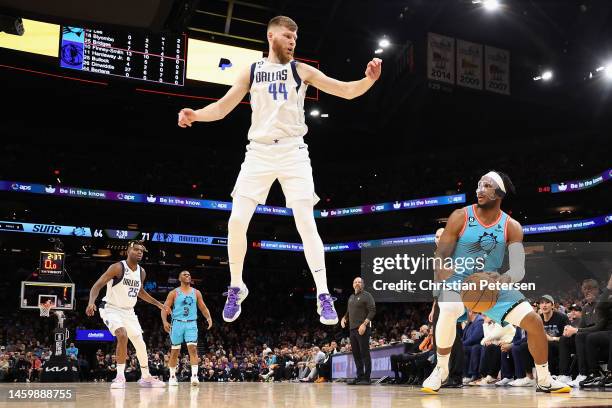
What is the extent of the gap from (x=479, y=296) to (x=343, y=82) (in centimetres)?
234

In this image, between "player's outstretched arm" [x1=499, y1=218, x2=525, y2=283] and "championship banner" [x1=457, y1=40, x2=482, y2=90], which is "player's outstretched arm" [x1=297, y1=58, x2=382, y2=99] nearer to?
"player's outstretched arm" [x1=499, y1=218, x2=525, y2=283]

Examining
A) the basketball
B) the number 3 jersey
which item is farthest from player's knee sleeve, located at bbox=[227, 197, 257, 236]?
the number 3 jersey

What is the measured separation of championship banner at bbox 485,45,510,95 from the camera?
25234 mm

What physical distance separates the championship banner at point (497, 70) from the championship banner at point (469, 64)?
36cm

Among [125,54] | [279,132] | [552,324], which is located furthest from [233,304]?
[125,54]

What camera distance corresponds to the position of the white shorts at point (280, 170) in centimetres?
532

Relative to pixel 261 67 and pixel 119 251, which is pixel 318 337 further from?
pixel 261 67

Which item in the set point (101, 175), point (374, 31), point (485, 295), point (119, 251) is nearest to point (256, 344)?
point (119, 251)

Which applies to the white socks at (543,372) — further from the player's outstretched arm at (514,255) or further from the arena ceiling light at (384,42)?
the arena ceiling light at (384,42)

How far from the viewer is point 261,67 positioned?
17.8 ft

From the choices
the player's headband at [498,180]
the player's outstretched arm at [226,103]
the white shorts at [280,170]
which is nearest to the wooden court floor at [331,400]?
the white shorts at [280,170]

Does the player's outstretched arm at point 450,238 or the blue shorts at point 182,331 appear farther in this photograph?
the blue shorts at point 182,331

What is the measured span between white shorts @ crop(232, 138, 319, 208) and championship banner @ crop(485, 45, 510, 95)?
70.1ft

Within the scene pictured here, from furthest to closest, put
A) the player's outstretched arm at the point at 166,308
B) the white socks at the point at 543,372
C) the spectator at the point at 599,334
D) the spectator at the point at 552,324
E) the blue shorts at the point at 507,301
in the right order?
the player's outstretched arm at the point at 166,308, the spectator at the point at 552,324, the spectator at the point at 599,334, the white socks at the point at 543,372, the blue shorts at the point at 507,301
